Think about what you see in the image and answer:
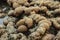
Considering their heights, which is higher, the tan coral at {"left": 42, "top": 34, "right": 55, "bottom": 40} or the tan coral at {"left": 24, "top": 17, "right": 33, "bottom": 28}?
the tan coral at {"left": 24, "top": 17, "right": 33, "bottom": 28}

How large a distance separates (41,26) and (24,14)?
0.97 ft

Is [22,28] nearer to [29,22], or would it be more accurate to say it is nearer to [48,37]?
[29,22]

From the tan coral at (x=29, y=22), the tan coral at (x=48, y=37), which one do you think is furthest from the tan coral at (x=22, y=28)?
the tan coral at (x=48, y=37)

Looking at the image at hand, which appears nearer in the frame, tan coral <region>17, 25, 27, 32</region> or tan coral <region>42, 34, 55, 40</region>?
tan coral <region>42, 34, 55, 40</region>

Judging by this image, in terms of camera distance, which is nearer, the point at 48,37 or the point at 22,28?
the point at 48,37

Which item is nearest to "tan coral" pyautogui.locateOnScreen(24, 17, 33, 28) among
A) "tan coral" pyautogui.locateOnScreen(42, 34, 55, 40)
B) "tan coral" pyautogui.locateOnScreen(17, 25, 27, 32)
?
"tan coral" pyautogui.locateOnScreen(17, 25, 27, 32)

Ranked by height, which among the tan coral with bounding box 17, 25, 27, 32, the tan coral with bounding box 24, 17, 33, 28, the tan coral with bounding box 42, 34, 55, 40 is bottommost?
the tan coral with bounding box 42, 34, 55, 40

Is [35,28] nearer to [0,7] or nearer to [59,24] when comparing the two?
[59,24]

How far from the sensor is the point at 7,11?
1.79 m

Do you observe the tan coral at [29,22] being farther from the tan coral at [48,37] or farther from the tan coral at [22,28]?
the tan coral at [48,37]

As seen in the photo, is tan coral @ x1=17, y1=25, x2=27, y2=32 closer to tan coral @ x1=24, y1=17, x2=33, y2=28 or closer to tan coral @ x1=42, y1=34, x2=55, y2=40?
tan coral @ x1=24, y1=17, x2=33, y2=28

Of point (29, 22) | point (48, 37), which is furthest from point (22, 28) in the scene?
point (48, 37)

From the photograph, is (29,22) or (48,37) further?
(29,22)

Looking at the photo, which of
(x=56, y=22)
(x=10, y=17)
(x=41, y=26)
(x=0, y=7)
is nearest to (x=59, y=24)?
(x=56, y=22)
